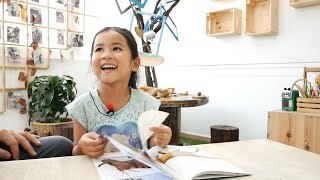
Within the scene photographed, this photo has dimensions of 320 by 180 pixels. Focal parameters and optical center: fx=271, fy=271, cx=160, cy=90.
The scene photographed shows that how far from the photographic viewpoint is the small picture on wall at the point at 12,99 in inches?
105

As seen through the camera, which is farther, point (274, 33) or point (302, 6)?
point (274, 33)

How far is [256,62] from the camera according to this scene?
8.02ft

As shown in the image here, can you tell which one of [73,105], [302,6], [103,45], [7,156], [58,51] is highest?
[302,6]

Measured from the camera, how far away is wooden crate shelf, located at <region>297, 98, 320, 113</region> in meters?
1.69

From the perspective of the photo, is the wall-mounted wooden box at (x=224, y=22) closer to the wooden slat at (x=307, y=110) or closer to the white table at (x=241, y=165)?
the wooden slat at (x=307, y=110)

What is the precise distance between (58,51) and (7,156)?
241 cm

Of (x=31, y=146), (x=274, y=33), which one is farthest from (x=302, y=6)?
(x=31, y=146)

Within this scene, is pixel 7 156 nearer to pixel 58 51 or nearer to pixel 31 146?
pixel 31 146

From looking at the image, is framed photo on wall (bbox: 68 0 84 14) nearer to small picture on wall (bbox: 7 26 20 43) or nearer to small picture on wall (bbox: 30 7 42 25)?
small picture on wall (bbox: 30 7 42 25)

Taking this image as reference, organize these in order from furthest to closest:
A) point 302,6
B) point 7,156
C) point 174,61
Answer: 1. point 174,61
2. point 302,6
3. point 7,156

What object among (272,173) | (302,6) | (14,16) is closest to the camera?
(272,173)

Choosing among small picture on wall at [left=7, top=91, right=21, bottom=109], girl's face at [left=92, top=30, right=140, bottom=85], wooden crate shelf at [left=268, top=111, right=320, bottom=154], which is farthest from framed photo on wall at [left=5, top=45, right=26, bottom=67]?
wooden crate shelf at [left=268, top=111, right=320, bottom=154]

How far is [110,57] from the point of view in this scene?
2.98ft

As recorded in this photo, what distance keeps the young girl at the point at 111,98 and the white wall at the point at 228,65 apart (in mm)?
1653
